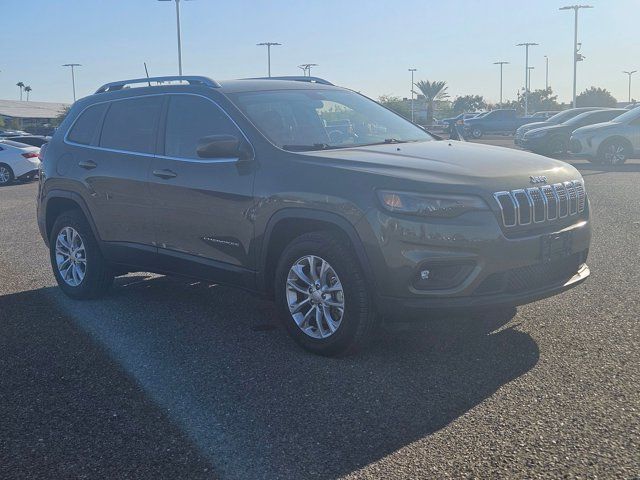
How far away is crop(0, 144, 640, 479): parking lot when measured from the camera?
3.76 metres

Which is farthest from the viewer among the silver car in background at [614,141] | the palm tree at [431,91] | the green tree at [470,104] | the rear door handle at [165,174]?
the green tree at [470,104]

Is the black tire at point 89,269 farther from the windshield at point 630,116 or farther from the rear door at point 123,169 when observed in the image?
the windshield at point 630,116

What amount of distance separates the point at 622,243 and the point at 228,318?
4895 mm

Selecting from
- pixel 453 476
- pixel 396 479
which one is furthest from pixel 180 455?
pixel 453 476

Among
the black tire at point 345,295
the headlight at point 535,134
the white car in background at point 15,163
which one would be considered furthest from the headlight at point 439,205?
the headlight at point 535,134

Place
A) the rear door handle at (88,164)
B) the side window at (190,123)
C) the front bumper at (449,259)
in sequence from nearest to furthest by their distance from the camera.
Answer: the front bumper at (449,259) < the side window at (190,123) < the rear door handle at (88,164)

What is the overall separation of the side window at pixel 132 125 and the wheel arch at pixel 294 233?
5.05ft

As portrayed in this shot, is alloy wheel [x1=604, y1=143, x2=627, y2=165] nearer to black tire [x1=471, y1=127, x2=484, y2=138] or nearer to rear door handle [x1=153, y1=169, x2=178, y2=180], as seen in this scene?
rear door handle [x1=153, y1=169, x2=178, y2=180]

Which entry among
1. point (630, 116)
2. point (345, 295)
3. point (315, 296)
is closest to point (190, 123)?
point (315, 296)

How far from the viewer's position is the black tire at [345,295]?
16.5 feet

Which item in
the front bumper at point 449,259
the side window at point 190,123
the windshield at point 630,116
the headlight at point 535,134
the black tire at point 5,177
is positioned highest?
the windshield at point 630,116

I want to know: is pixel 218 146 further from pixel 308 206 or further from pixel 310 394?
pixel 310 394

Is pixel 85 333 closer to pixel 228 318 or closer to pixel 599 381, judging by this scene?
pixel 228 318

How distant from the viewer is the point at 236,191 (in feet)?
18.8
